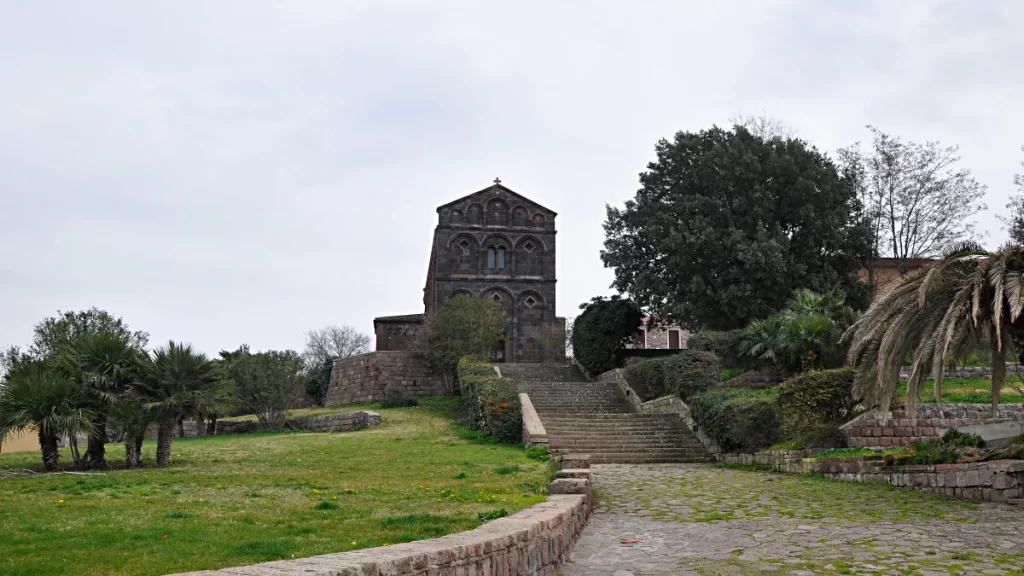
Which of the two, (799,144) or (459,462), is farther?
(799,144)

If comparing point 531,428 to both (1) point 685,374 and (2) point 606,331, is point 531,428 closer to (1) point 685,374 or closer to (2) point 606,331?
(1) point 685,374

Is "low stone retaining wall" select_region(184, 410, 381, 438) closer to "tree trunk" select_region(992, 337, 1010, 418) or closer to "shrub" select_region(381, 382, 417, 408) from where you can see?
"shrub" select_region(381, 382, 417, 408)

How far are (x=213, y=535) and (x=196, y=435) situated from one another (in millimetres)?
29037

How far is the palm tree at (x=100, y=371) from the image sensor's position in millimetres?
15328

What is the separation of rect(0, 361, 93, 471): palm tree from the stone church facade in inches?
1111

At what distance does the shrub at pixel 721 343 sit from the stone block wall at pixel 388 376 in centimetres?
1452

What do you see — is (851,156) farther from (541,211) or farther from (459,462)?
(459,462)

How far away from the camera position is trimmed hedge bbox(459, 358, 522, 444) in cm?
2234

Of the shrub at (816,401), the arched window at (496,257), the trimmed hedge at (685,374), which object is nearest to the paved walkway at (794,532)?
the shrub at (816,401)

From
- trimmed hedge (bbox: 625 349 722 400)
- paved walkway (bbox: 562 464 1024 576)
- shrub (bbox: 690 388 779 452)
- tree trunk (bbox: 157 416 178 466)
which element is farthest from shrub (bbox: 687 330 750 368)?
tree trunk (bbox: 157 416 178 466)

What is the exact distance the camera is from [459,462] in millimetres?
16516

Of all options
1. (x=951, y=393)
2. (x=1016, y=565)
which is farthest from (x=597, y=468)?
(x=1016, y=565)

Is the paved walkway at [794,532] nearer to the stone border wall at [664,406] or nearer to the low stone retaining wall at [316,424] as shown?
the stone border wall at [664,406]

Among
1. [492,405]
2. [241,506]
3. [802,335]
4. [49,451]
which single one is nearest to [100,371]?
[49,451]
